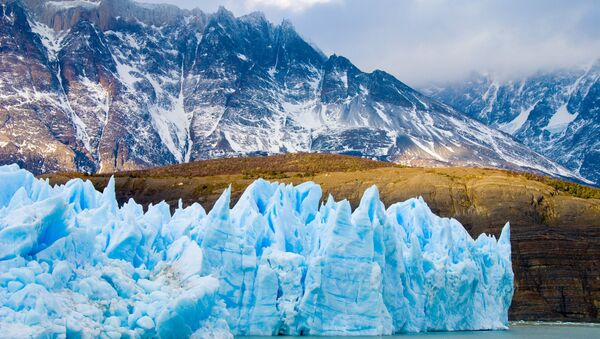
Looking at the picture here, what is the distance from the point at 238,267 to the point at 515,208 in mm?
49053

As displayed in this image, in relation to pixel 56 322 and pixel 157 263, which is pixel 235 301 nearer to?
pixel 157 263

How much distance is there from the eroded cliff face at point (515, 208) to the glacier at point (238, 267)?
2366 cm

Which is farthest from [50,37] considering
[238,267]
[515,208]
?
[238,267]

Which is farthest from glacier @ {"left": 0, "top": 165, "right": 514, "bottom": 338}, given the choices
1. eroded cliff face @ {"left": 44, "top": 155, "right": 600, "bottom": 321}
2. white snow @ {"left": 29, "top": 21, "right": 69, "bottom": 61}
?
white snow @ {"left": 29, "top": 21, "right": 69, "bottom": 61}

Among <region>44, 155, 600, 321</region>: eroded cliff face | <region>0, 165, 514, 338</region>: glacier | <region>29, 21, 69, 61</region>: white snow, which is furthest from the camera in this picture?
<region>29, 21, 69, 61</region>: white snow

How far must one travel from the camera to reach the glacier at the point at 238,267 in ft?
85.8

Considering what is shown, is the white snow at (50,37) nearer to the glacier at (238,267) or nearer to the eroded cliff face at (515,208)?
the eroded cliff face at (515,208)

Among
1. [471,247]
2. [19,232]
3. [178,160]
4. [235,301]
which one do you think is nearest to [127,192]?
[471,247]

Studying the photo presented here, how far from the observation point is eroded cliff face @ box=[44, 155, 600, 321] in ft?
236

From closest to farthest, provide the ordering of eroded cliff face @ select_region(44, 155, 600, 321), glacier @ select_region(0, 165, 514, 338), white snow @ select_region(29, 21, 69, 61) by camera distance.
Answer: glacier @ select_region(0, 165, 514, 338) → eroded cliff face @ select_region(44, 155, 600, 321) → white snow @ select_region(29, 21, 69, 61)

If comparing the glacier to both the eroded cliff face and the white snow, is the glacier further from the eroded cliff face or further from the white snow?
the white snow

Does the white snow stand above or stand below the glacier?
above

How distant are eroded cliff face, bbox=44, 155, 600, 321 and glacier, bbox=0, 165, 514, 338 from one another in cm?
2366

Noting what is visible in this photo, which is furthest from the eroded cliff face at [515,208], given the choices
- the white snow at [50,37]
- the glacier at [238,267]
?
the white snow at [50,37]
